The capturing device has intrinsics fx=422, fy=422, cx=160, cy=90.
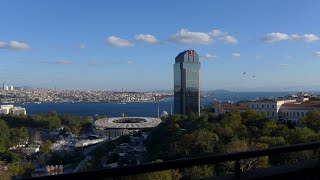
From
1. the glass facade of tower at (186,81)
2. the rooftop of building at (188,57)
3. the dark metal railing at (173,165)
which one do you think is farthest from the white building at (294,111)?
the dark metal railing at (173,165)

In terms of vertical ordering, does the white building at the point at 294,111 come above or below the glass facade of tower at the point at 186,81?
below

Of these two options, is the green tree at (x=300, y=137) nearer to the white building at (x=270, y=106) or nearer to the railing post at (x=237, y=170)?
the railing post at (x=237, y=170)

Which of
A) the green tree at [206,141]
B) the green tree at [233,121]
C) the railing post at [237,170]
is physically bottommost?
the green tree at [206,141]

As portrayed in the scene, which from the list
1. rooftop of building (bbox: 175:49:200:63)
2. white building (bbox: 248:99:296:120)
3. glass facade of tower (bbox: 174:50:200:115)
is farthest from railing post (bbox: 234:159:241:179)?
rooftop of building (bbox: 175:49:200:63)

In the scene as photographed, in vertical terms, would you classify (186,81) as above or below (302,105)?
above

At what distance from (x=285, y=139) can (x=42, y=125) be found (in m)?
56.7

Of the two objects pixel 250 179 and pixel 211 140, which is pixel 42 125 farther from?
pixel 250 179

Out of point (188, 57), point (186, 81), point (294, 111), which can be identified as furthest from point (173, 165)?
point (188, 57)

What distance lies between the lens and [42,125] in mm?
71750

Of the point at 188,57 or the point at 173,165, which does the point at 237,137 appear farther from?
the point at 188,57

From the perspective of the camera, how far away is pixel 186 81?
76.1m

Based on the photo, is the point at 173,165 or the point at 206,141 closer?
the point at 173,165

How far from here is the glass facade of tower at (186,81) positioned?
74.6m

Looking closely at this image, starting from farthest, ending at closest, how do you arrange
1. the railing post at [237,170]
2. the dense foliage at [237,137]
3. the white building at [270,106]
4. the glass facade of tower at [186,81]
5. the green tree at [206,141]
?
1. the glass facade of tower at [186,81]
2. the white building at [270,106]
3. the green tree at [206,141]
4. the dense foliage at [237,137]
5. the railing post at [237,170]
